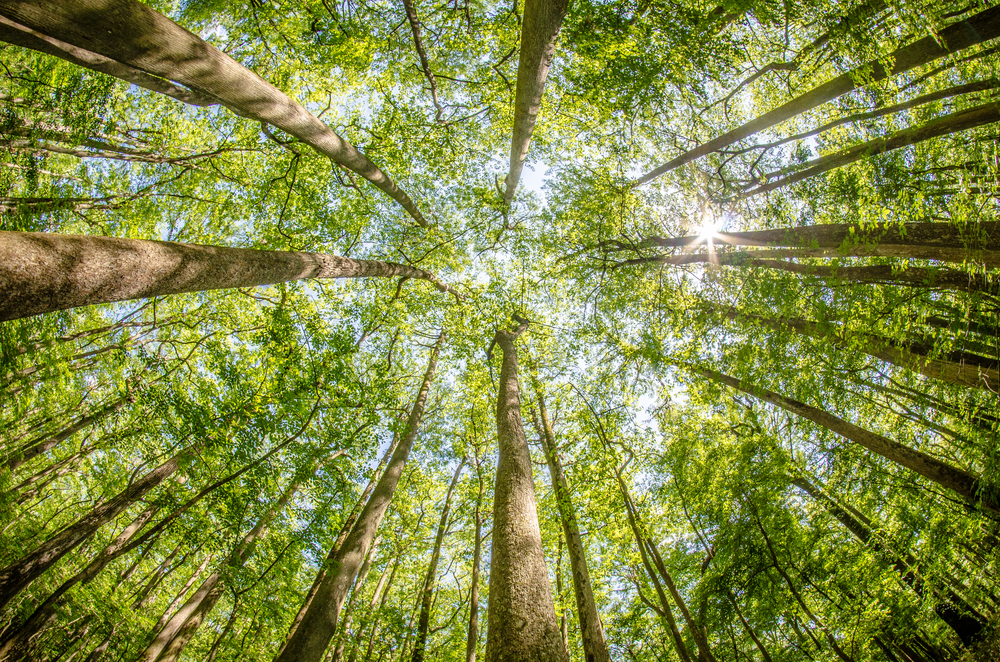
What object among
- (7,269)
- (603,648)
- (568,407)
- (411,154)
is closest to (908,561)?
(603,648)

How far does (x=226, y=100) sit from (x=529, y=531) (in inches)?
203

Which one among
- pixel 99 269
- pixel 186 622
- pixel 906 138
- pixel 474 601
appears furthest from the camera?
pixel 474 601

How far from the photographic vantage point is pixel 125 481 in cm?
764

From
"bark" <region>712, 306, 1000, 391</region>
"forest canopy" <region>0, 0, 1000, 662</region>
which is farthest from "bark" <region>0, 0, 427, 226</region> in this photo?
"bark" <region>712, 306, 1000, 391</region>

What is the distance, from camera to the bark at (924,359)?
385 centimetres

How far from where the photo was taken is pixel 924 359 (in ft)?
14.3

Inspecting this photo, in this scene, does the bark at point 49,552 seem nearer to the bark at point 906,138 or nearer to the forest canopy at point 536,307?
the forest canopy at point 536,307

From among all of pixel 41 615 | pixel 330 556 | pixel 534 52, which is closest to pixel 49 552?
pixel 41 615

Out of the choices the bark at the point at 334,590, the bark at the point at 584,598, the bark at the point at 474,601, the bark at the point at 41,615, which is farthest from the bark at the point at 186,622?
the bark at the point at 584,598

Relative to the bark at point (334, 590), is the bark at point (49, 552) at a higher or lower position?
higher

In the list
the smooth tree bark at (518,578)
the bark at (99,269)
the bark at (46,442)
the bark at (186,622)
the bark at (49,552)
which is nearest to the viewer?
the bark at (99,269)

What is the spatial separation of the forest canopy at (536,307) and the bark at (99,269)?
0.07 feet

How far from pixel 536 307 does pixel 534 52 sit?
6217 millimetres

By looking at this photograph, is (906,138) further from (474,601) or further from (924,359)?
(474,601)
